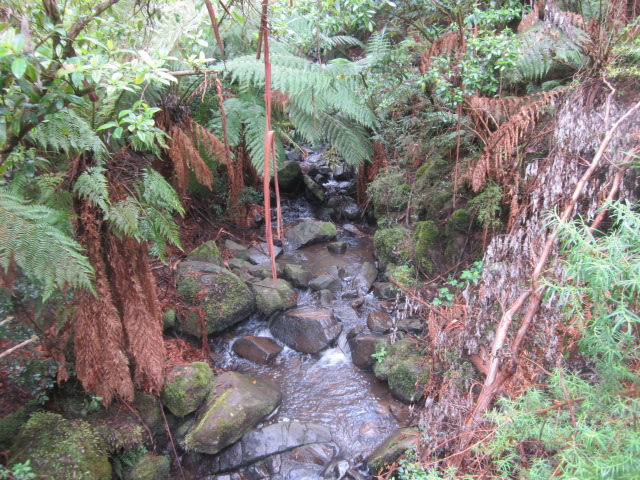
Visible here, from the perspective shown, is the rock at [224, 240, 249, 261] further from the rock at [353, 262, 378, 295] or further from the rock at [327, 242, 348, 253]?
the rock at [353, 262, 378, 295]

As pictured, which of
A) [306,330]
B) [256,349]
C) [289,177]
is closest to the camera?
[256,349]

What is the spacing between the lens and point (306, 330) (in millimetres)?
3811

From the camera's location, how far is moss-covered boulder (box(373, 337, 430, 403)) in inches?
120

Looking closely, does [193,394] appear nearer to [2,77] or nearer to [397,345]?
[397,345]

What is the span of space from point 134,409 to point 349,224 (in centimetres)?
409

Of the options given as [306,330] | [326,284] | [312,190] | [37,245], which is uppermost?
[37,245]

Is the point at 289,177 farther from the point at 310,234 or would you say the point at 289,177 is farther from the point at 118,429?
the point at 118,429

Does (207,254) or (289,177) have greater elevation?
(289,177)

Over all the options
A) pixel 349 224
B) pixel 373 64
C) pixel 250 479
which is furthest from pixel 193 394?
pixel 349 224

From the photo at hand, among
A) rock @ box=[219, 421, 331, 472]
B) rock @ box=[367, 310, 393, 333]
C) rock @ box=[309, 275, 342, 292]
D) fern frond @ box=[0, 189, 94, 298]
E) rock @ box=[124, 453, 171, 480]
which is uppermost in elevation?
fern frond @ box=[0, 189, 94, 298]

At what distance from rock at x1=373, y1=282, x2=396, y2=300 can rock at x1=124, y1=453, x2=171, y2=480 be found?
2522mm

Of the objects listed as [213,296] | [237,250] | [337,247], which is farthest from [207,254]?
[337,247]

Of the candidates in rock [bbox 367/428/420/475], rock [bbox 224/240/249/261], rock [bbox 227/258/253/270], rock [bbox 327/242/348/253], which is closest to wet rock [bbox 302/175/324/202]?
rock [bbox 327/242/348/253]

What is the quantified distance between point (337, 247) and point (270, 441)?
2886 mm
